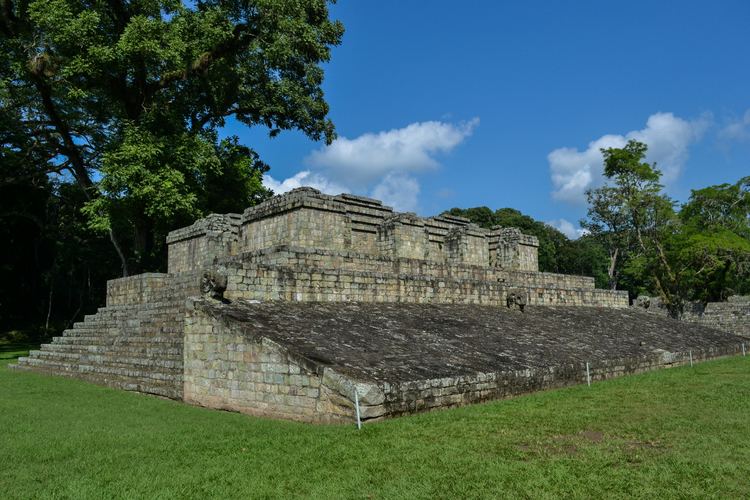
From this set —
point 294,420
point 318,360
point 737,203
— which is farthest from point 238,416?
point 737,203

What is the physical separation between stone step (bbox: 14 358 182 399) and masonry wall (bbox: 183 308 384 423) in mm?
637

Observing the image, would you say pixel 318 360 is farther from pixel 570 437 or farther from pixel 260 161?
pixel 260 161

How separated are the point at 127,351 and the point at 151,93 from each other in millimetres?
15243

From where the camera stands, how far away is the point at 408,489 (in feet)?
16.1

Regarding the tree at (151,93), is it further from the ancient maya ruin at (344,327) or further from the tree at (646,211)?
the tree at (646,211)

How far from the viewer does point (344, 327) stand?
10.7 meters

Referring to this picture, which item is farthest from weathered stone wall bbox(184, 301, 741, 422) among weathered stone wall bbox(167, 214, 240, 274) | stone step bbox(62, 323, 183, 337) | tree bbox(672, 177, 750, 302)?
tree bbox(672, 177, 750, 302)

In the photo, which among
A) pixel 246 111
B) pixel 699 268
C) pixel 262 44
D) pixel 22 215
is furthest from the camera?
pixel 699 268

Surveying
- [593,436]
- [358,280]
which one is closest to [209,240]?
[358,280]

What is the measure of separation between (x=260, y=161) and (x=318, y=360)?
2458cm

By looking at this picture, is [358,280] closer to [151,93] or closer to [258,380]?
[258,380]

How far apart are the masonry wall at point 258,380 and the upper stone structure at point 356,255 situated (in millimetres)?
1536

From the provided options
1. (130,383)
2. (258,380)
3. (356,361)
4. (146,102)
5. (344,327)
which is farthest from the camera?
(146,102)

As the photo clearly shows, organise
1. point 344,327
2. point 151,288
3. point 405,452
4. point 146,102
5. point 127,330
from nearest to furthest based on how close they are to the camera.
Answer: point 405,452, point 344,327, point 127,330, point 151,288, point 146,102
